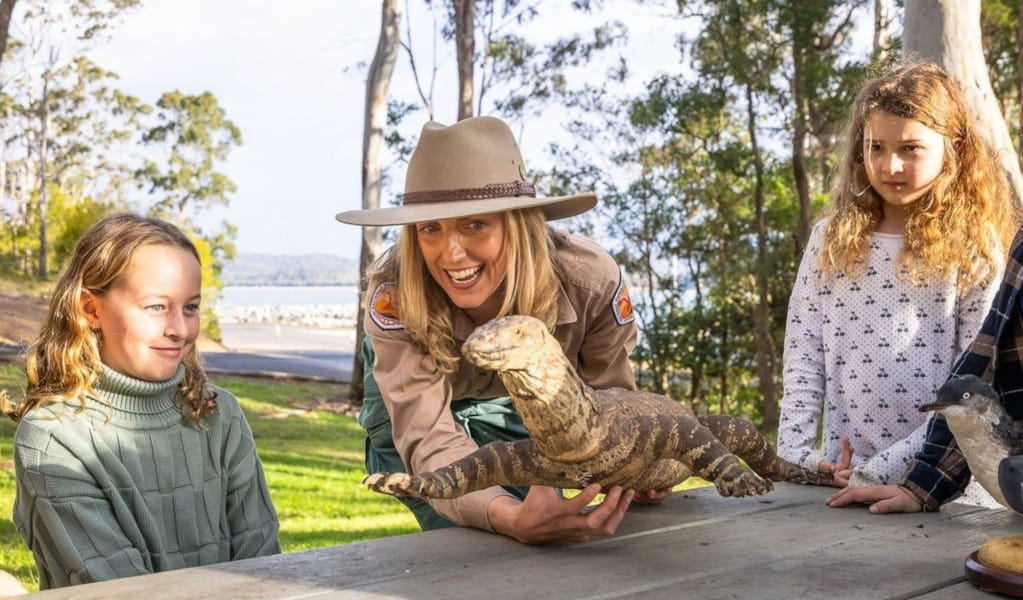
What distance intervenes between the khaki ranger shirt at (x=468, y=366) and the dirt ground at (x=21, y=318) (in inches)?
693

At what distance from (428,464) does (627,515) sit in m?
0.48

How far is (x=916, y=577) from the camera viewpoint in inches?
76.4

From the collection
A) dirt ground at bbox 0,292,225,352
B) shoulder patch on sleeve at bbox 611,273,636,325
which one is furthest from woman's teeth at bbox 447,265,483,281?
dirt ground at bbox 0,292,225,352

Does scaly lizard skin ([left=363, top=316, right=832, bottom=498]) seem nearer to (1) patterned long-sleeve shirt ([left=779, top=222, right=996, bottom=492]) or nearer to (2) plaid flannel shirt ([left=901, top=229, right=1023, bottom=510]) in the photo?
(2) plaid flannel shirt ([left=901, top=229, right=1023, bottom=510])

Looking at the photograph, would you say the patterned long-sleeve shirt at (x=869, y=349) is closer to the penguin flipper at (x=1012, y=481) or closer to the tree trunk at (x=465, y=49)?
the penguin flipper at (x=1012, y=481)

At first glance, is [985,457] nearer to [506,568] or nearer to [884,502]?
[884,502]

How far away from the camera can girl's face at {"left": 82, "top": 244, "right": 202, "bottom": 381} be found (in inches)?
102

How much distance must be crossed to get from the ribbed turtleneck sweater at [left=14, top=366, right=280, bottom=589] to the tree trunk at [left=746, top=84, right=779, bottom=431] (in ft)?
36.0

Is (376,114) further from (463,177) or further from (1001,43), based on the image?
(463,177)

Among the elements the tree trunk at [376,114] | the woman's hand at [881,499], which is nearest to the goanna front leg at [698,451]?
the woman's hand at [881,499]

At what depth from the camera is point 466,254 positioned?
2.52 m

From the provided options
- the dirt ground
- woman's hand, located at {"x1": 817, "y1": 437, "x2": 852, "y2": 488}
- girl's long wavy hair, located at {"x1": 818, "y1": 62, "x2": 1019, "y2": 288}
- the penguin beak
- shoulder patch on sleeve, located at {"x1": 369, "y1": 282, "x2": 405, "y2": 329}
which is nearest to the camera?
the penguin beak

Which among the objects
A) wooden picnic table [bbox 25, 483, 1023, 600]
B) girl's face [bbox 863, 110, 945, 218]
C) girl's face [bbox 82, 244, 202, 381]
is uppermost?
girl's face [bbox 863, 110, 945, 218]

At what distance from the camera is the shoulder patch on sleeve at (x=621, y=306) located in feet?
9.43
